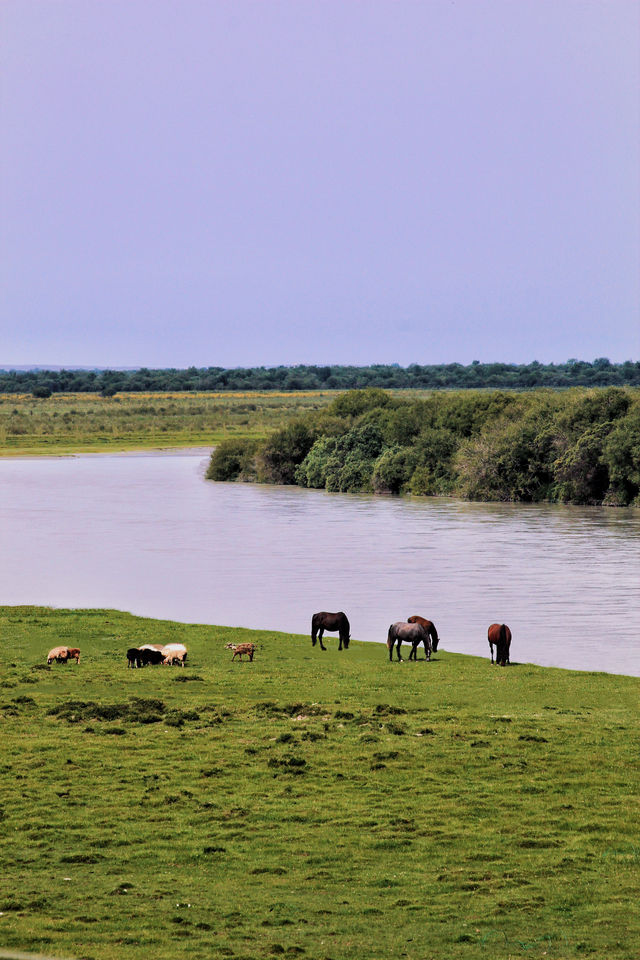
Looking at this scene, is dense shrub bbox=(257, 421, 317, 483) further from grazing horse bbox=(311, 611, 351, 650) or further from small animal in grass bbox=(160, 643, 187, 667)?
small animal in grass bbox=(160, 643, 187, 667)

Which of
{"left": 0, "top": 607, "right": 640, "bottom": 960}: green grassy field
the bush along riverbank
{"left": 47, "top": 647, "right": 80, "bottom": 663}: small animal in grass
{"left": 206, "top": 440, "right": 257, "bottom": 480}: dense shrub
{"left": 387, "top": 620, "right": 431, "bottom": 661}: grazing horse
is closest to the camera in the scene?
{"left": 0, "top": 607, "right": 640, "bottom": 960}: green grassy field

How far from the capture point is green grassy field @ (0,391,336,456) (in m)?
101

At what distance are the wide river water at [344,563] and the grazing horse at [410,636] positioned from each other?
1528mm

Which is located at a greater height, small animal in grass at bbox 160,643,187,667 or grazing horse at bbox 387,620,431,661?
grazing horse at bbox 387,620,431,661

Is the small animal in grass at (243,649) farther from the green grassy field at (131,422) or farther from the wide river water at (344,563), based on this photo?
the green grassy field at (131,422)

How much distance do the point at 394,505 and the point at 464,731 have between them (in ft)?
139

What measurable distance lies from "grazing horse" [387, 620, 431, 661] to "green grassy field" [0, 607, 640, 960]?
2.11ft

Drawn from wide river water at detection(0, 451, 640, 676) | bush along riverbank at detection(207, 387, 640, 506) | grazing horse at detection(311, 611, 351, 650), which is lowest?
wide river water at detection(0, 451, 640, 676)

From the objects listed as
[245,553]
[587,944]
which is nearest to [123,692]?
[587,944]

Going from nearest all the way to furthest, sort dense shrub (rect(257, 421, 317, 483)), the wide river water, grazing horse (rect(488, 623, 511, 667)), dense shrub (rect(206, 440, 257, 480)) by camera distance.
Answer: grazing horse (rect(488, 623, 511, 667)) < the wide river water < dense shrub (rect(257, 421, 317, 483)) < dense shrub (rect(206, 440, 257, 480))

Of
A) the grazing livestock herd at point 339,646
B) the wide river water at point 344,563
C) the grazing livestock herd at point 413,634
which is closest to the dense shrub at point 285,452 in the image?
the wide river water at point 344,563

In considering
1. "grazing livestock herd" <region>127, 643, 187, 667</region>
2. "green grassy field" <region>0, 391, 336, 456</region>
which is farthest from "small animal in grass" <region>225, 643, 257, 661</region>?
"green grassy field" <region>0, 391, 336, 456</region>

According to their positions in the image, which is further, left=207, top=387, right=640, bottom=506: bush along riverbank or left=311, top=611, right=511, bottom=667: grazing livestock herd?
left=207, top=387, right=640, bottom=506: bush along riverbank

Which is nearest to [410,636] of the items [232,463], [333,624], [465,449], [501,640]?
Answer: [501,640]
